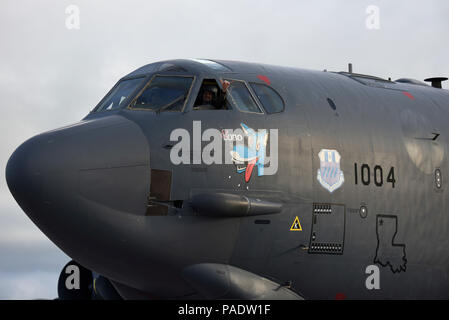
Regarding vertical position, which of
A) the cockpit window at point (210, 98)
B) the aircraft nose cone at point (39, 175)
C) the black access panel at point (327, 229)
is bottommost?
the black access panel at point (327, 229)

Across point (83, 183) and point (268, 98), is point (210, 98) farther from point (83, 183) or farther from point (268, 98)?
point (83, 183)

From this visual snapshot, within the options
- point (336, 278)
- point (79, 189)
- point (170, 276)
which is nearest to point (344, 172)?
point (336, 278)

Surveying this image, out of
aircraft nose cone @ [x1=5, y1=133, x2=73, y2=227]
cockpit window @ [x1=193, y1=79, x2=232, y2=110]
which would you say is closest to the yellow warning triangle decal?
cockpit window @ [x1=193, y1=79, x2=232, y2=110]

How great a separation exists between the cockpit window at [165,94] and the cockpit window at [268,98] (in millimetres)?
1022

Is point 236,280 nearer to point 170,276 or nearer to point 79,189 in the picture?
point 170,276

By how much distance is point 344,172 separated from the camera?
11539 mm

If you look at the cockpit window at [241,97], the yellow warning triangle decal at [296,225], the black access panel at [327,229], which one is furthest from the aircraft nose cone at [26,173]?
the black access panel at [327,229]

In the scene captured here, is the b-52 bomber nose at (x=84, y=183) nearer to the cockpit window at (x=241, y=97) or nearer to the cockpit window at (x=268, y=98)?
the cockpit window at (x=241, y=97)

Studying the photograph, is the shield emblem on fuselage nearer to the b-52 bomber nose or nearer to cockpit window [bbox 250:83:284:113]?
cockpit window [bbox 250:83:284:113]

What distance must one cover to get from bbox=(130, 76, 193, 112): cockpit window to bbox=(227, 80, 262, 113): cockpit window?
617 mm

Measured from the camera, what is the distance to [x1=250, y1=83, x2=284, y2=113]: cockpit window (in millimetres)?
11266

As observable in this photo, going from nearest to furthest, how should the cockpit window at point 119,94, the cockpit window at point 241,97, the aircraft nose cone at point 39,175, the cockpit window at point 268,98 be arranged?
the aircraft nose cone at point 39,175
the cockpit window at point 241,97
the cockpit window at point 268,98
the cockpit window at point 119,94

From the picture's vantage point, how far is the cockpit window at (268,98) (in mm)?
11266

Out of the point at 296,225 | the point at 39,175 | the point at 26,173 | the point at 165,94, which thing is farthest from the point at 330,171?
the point at 26,173
